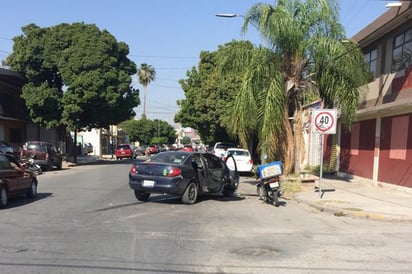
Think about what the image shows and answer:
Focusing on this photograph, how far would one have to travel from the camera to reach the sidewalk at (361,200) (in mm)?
11840

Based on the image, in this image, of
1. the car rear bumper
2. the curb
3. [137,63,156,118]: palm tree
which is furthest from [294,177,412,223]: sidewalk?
[137,63,156,118]: palm tree

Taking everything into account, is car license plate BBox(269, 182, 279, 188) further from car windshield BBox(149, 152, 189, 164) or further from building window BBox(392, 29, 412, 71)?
building window BBox(392, 29, 412, 71)

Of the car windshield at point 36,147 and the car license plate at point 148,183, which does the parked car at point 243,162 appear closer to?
the car windshield at point 36,147

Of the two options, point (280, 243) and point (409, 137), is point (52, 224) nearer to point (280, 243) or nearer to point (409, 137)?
point (280, 243)

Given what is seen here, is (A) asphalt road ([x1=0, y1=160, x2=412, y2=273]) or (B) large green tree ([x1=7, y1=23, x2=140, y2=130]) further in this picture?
(B) large green tree ([x1=7, y1=23, x2=140, y2=130])

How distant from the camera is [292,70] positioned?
19.0 metres

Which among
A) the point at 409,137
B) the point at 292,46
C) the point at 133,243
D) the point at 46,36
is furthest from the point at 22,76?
the point at 133,243

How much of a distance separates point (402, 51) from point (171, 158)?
10301mm

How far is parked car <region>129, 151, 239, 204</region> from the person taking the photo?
42.0 ft

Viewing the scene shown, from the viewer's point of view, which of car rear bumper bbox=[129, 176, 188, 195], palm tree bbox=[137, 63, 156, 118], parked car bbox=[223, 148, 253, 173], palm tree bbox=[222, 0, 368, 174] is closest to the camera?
car rear bumper bbox=[129, 176, 188, 195]

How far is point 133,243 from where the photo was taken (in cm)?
785

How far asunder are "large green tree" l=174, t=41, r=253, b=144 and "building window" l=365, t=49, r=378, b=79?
1192cm

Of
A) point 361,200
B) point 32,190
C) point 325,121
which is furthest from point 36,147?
point 361,200

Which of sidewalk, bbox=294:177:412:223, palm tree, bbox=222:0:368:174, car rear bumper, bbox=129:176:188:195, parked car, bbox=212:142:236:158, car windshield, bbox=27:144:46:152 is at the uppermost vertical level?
palm tree, bbox=222:0:368:174
